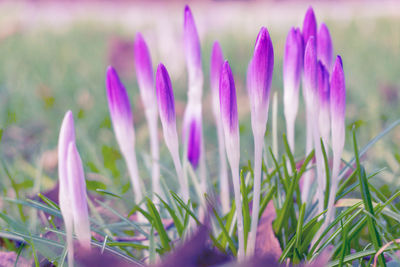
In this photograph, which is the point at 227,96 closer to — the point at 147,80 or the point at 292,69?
the point at 292,69

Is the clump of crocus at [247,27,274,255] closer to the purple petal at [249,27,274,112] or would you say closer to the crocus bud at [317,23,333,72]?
the purple petal at [249,27,274,112]

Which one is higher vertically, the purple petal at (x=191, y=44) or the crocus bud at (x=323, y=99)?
the purple petal at (x=191, y=44)

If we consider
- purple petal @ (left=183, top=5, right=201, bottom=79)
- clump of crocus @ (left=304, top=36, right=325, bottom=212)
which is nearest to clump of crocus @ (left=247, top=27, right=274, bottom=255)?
clump of crocus @ (left=304, top=36, right=325, bottom=212)

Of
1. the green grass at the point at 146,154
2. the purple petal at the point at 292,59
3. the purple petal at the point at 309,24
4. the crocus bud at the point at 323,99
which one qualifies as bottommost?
the green grass at the point at 146,154

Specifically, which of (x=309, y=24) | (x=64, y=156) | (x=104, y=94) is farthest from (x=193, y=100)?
(x=104, y=94)

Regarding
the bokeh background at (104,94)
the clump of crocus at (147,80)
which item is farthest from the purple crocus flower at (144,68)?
the bokeh background at (104,94)

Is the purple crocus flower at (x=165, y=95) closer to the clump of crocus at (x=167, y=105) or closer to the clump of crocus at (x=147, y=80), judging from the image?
the clump of crocus at (x=167, y=105)
